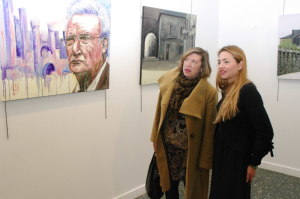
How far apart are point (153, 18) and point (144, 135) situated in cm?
116

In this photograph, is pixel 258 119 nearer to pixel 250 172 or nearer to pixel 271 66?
pixel 250 172

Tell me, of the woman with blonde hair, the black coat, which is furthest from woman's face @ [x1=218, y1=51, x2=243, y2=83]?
the black coat

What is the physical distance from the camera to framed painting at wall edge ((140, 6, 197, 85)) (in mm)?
2805

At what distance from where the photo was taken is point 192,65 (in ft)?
7.02

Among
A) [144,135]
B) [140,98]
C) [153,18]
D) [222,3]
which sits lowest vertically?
[144,135]

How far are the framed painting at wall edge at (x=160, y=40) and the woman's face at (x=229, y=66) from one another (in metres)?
1.03

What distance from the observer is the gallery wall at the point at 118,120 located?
2057mm

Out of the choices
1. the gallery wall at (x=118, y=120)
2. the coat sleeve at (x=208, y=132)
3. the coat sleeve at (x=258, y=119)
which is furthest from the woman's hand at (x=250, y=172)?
the gallery wall at (x=118, y=120)

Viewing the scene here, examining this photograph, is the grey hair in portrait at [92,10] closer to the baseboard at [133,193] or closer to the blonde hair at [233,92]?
the blonde hair at [233,92]

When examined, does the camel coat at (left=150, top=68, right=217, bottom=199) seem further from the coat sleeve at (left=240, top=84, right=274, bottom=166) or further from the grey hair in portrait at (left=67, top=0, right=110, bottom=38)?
the grey hair in portrait at (left=67, top=0, right=110, bottom=38)

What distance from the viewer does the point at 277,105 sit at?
12.3 feet

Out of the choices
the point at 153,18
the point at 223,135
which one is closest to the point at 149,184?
the point at 223,135

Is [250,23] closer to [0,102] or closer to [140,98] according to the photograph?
[140,98]

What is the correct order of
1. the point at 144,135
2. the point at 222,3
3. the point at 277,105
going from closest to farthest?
the point at 144,135 < the point at 277,105 < the point at 222,3
